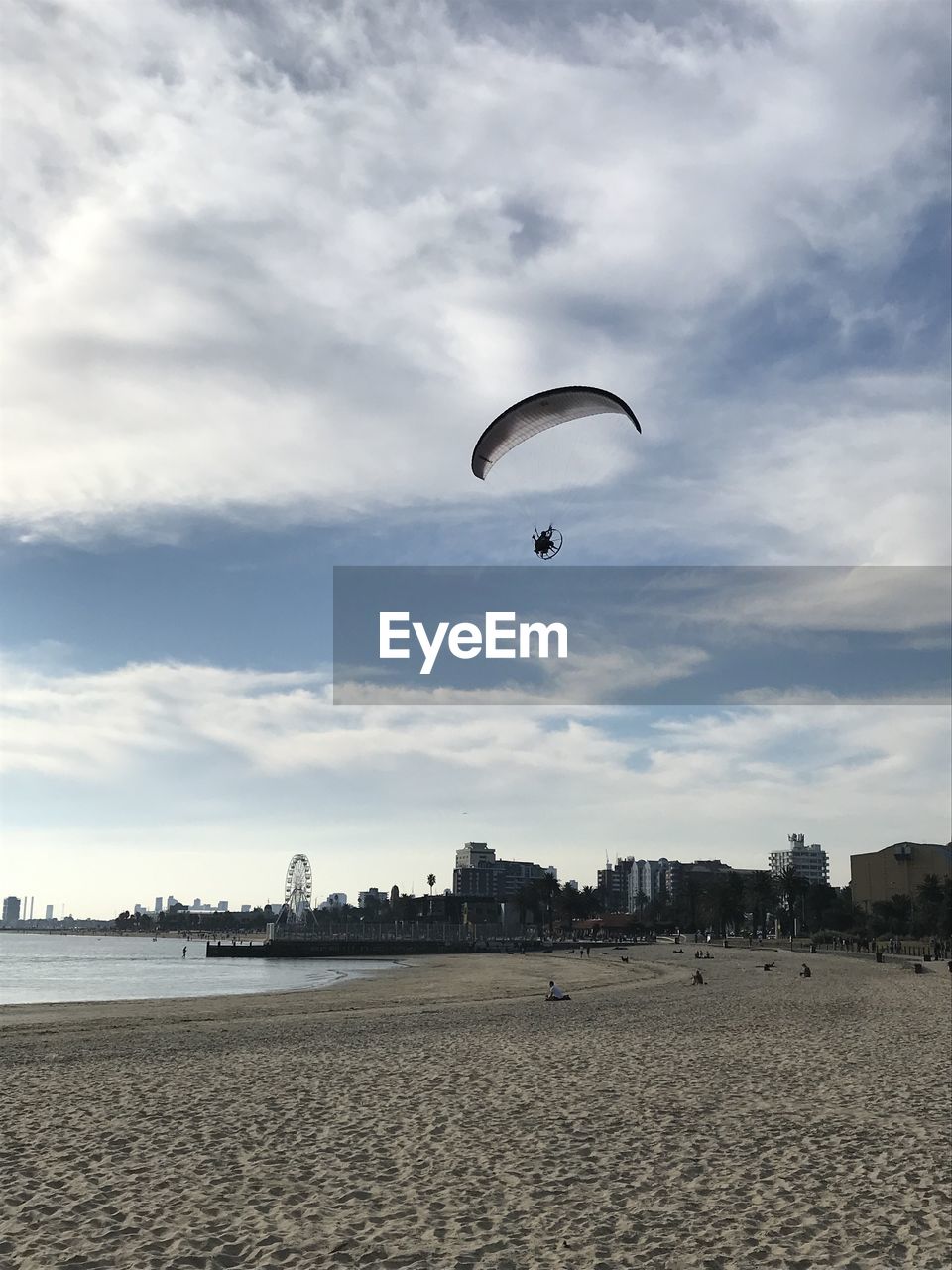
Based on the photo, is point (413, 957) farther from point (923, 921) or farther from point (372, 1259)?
point (372, 1259)

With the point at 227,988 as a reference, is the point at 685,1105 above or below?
above

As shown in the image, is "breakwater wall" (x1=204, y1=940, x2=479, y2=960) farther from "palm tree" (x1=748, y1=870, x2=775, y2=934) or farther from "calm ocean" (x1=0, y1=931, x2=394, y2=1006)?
"palm tree" (x1=748, y1=870, x2=775, y2=934)

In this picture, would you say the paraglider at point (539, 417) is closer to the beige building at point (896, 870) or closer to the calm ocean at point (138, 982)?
the calm ocean at point (138, 982)

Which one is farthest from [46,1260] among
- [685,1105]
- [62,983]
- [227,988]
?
[62,983]

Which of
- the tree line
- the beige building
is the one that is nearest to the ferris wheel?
the tree line

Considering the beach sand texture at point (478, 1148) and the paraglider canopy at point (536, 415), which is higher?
the paraglider canopy at point (536, 415)

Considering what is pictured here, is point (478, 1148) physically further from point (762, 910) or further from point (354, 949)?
point (762, 910)

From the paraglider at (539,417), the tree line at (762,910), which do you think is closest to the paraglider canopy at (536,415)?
the paraglider at (539,417)
